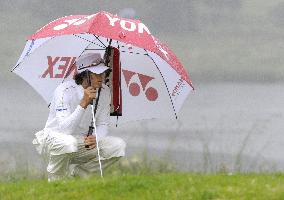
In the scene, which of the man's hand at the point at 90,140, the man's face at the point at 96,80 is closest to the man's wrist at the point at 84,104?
the man's face at the point at 96,80

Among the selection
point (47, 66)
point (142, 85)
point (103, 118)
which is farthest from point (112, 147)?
point (47, 66)

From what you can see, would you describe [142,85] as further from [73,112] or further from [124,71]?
[73,112]

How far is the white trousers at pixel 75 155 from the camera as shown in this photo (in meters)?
13.9

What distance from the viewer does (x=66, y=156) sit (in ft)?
46.1

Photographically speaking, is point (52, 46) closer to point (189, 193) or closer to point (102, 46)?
point (102, 46)

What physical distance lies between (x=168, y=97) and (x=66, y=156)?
309cm

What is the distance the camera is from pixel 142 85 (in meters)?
16.1

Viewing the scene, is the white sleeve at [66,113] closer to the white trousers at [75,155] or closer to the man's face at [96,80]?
the white trousers at [75,155]

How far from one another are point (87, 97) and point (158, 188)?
2751mm

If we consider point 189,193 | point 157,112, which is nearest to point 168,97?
point 157,112

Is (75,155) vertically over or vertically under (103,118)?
under

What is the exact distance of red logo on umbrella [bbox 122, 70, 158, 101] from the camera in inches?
626

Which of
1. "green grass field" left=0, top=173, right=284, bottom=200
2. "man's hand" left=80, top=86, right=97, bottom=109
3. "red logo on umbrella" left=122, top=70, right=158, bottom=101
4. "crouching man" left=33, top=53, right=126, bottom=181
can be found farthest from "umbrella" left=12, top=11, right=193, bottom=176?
"green grass field" left=0, top=173, right=284, bottom=200

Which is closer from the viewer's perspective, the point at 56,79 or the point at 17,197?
the point at 17,197
